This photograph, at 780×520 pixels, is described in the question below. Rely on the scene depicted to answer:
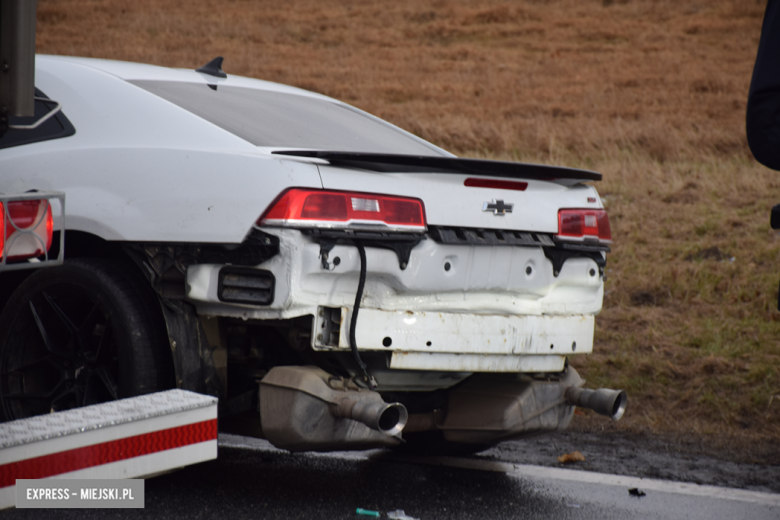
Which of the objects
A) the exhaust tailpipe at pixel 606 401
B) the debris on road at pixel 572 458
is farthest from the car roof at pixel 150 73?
the debris on road at pixel 572 458

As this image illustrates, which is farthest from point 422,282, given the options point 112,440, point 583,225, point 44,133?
point 44,133

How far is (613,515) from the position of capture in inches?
142

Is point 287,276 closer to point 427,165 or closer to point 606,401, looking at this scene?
point 427,165

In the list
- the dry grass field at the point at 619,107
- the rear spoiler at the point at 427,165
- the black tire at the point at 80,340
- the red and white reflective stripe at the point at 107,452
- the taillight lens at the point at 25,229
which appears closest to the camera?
the red and white reflective stripe at the point at 107,452

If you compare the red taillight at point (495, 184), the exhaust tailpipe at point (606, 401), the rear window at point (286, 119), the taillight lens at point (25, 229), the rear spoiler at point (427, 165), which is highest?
the rear window at point (286, 119)

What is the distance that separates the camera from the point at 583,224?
3801 millimetres

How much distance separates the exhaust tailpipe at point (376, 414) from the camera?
10.1 feet

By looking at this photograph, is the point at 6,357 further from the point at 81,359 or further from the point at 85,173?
the point at 85,173

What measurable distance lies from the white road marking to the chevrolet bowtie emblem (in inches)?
53.4

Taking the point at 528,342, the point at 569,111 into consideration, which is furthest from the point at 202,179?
the point at 569,111

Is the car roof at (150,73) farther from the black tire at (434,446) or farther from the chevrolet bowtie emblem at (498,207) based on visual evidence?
the black tire at (434,446)

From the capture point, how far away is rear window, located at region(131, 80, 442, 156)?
3570 millimetres

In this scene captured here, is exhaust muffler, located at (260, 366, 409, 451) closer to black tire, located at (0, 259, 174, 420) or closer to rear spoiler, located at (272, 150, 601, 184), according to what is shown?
black tire, located at (0, 259, 174, 420)

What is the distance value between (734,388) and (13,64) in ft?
15.5
